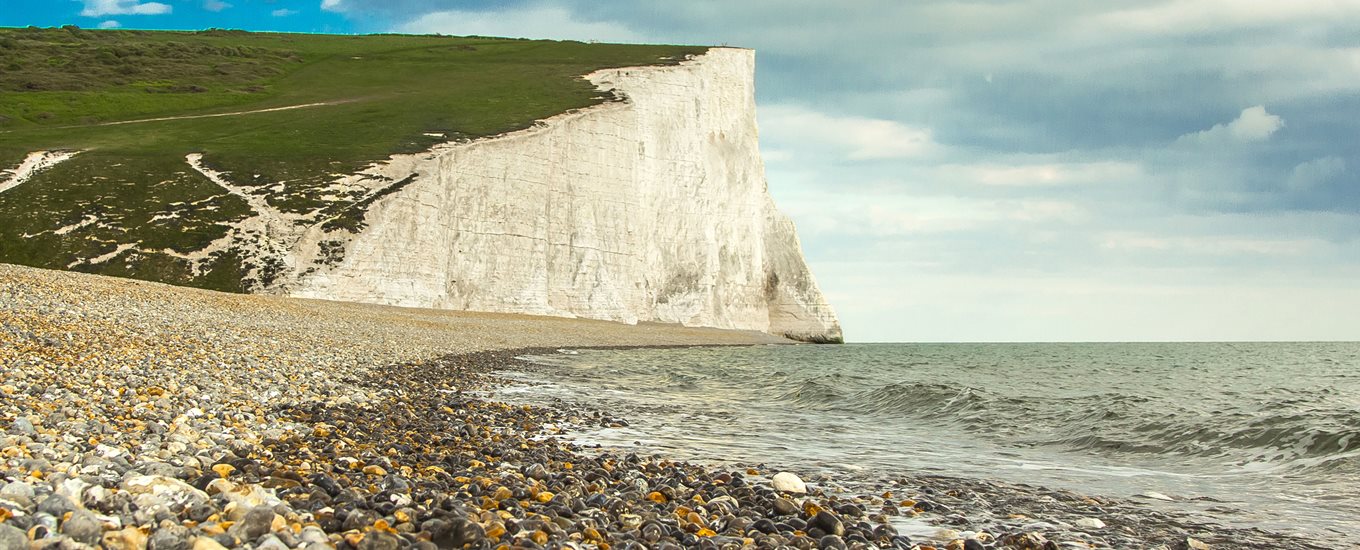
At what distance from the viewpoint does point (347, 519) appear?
18.9 feet

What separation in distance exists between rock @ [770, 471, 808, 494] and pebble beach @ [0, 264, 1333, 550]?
2 cm

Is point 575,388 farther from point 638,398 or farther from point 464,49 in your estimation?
point 464,49

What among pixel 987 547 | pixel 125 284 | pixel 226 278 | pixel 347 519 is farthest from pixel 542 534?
pixel 226 278

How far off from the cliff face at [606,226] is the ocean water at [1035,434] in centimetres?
2584

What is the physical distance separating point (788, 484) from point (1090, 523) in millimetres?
2750

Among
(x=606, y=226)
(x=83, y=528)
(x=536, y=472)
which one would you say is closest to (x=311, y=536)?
(x=83, y=528)

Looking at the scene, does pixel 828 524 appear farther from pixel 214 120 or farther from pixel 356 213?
pixel 214 120

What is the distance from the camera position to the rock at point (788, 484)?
8977 millimetres

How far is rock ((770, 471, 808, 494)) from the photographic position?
8977 millimetres

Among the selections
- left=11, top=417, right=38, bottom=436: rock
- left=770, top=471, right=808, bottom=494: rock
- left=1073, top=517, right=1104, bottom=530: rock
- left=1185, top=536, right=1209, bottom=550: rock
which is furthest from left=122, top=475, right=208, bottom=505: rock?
left=1185, top=536, right=1209, bottom=550: rock

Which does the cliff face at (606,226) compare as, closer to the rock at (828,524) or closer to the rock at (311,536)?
the rock at (828,524)

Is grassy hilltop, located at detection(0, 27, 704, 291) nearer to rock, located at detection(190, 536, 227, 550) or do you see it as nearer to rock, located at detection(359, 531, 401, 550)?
rock, located at detection(359, 531, 401, 550)

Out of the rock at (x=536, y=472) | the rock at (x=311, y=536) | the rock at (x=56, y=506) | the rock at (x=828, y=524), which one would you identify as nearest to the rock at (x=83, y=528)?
the rock at (x=56, y=506)

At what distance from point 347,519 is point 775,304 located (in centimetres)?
7278
